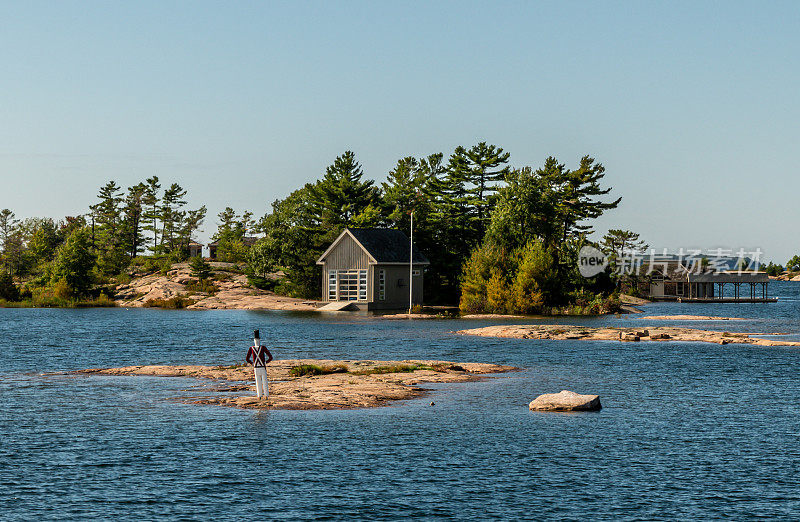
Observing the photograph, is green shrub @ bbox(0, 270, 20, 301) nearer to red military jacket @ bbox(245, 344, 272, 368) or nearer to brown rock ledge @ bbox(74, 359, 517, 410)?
brown rock ledge @ bbox(74, 359, 517, 410)

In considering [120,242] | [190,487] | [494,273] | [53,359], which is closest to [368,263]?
[494,273]

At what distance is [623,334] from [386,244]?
42.3m

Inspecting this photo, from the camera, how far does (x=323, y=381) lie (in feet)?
111

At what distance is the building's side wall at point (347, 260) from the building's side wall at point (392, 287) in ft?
1.88

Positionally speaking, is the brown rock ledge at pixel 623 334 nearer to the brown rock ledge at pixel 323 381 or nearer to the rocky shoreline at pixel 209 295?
the brown rock ledge at pixel 323 381

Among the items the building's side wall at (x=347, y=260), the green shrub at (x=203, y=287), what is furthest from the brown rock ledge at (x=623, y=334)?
the green shrub at (x=203, y=287)

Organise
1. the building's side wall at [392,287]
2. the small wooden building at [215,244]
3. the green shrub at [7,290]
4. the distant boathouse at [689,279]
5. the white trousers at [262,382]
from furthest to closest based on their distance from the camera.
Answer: the small wooden building at [215,244] < the distant boathouse at [689,279] < the green shrub at [7,290] < the building's side wall at [392,287] < the white trousers at [262,382]

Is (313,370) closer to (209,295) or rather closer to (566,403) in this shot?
(566,403)

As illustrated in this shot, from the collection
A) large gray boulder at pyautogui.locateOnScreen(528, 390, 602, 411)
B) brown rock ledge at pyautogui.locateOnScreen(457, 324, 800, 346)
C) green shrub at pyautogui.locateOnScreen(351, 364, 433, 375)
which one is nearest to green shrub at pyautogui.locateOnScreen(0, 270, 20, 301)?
brown rock ledge at pyautogui.locateOnScreen(457, 324, 800, 346)

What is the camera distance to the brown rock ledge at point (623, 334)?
55.5m

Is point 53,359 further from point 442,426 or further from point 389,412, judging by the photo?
point 442,426

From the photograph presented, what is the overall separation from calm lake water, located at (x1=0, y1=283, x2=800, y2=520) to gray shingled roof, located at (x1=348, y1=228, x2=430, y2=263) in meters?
53.0

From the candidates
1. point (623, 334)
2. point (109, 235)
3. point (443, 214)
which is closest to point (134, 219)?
point (109, 235)

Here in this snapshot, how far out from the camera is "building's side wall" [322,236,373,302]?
93125 millimetres
